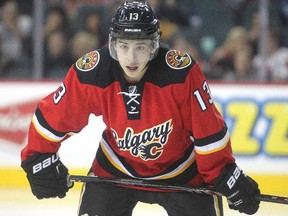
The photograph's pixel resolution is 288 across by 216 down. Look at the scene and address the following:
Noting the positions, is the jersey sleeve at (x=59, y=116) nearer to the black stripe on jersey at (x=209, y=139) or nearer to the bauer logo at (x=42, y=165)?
the bauer logo at (x=42, y=165)

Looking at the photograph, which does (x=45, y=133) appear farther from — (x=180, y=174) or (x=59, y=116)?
(x=180, y=174)

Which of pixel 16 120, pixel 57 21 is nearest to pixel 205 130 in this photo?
pixel 16 120

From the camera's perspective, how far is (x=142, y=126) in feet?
9.55

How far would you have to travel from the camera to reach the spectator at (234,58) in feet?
17.7

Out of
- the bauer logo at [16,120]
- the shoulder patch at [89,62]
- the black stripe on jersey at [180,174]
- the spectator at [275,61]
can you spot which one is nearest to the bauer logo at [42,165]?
the black stripe on jersey at [180,174]

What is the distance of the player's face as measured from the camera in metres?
2.80

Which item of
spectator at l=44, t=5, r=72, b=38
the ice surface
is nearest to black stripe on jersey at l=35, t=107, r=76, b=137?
the ice surface

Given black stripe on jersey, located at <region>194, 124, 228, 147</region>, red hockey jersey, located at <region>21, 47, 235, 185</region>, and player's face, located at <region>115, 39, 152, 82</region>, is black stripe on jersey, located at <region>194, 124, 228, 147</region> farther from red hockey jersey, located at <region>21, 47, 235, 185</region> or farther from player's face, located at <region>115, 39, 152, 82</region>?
player's face, located at <region>115, 39, 152, 82</region>

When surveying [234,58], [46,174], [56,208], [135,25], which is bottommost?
[56,208]

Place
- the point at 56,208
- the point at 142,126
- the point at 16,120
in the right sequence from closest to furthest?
the point at 142,126
the point at 56,208
the point at 16,120

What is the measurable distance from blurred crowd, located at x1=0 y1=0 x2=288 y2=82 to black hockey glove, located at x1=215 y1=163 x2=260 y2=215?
253cm

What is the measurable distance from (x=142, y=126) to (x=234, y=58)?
2698 millimetres

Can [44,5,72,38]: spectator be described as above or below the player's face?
below

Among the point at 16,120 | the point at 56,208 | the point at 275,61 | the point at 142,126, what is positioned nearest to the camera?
the point at 142,126
